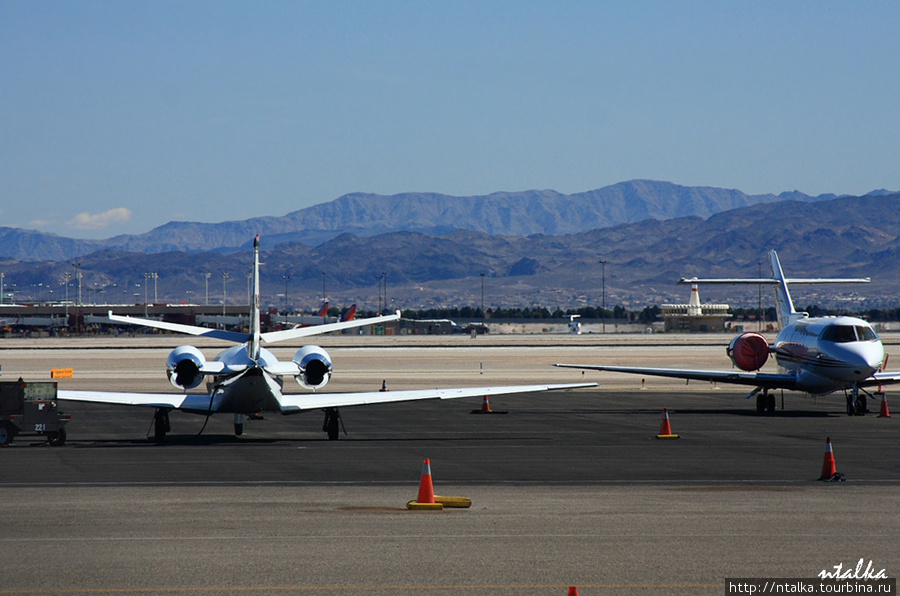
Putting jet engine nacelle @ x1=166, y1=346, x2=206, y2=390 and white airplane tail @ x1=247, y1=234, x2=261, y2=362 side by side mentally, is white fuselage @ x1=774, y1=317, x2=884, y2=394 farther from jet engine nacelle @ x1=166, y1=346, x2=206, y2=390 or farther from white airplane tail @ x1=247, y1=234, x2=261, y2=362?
jet engine nacelle @ x1=166, y1=346, x2=206, y2=390

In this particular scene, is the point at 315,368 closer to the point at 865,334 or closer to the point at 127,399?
the point at 127,399

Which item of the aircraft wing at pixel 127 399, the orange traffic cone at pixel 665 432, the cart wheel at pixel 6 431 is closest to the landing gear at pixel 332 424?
the aircraft wing at pixel 127 399

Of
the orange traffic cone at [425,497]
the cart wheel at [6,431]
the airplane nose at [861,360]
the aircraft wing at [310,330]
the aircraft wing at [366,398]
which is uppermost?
the aircraft wing at [310,330]

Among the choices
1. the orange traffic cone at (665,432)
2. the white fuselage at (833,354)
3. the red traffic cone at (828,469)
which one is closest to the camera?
the red traffic cone at (828,469)

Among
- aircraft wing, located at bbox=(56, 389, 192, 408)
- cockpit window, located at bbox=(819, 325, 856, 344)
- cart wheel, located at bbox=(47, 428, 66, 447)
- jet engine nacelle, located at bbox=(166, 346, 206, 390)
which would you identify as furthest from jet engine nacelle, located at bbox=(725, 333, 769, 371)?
cart wheel, located at bbox=(47, 428, 66, 447)

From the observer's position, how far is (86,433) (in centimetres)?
3038

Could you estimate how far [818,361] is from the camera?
36.4 meters

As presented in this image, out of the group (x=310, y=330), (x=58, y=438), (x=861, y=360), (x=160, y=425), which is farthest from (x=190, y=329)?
(x=861, y=360)

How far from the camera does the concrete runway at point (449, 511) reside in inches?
447

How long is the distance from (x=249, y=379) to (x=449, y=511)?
11262 mm

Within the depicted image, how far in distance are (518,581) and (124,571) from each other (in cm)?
413

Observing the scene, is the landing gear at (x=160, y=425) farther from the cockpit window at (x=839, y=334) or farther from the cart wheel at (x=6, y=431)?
the cockpit window at (x=839, y=334)

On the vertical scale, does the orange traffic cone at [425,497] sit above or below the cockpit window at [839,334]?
below

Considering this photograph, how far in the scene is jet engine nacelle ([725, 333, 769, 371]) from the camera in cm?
3938
